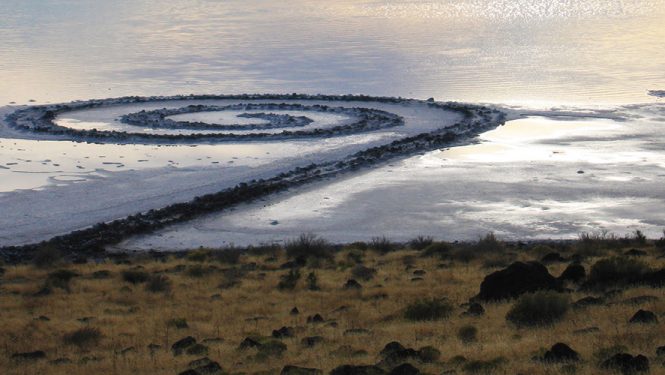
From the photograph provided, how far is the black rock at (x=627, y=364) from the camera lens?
44.4 ft

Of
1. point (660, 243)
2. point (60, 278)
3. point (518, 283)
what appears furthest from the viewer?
point (660, 243)

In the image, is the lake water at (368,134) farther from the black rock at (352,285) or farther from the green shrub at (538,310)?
the green shrub at (538,310)

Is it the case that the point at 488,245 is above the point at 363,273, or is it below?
above

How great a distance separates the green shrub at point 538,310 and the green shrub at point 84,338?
6.53 metres

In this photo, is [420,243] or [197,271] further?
[420,243]

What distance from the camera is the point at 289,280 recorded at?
24.4 meters

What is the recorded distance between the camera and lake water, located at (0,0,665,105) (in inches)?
2422

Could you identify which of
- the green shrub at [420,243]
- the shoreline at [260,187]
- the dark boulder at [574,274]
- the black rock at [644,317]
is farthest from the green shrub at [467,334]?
the shoreline at [260,187]

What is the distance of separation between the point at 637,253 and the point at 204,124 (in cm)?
2646

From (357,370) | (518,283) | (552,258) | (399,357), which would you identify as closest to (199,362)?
(357,370)

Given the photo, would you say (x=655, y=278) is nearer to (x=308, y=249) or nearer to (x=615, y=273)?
(x=615, y=273)

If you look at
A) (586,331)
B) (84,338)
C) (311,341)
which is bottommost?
(84,338)

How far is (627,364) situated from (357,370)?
3.24m

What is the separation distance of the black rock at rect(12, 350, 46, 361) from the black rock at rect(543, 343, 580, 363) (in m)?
7.55
